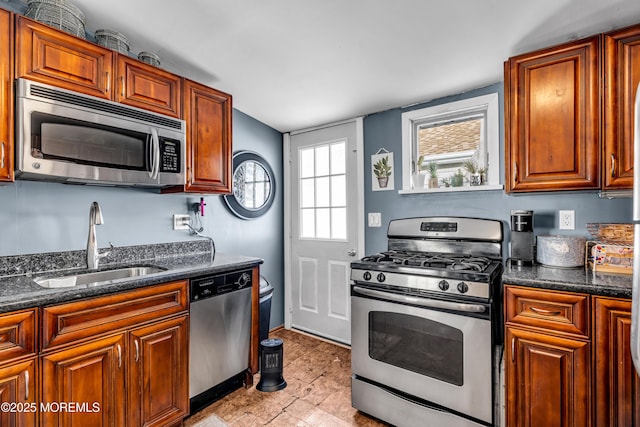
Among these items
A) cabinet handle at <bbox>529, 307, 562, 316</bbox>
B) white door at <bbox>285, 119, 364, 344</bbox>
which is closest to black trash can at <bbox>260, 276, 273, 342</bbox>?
white door at <bbox>285, 119, 364, 344</bbox>

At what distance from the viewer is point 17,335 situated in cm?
123

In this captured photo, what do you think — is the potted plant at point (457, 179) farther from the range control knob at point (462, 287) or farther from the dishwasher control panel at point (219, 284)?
the dishwasher control panel at point (219, 284)

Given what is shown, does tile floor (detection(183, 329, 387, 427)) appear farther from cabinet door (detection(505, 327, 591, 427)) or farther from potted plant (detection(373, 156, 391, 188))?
potted plant (detection(373, 156, 391, 188))

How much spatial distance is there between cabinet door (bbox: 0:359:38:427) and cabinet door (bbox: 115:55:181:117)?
1389 mm

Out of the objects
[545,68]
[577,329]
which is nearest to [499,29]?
[545,68]

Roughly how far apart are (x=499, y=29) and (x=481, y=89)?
25.6 inches

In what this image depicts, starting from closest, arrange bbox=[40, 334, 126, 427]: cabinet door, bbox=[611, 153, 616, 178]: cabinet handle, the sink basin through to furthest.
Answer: bbox=[40, 334, 126, 427]: cabinet door
bbox=[611, 153, 616, 178]: cabinet handle
the sink basin

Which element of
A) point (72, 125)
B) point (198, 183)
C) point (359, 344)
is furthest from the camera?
point (198, 183)

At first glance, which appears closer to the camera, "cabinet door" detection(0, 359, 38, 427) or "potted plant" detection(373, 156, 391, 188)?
"cabinet door" detection(0, 359, 38, 427)

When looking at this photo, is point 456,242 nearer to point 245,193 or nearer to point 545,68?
point 545,68

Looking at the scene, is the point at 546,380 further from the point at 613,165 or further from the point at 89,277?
the point at 89,277

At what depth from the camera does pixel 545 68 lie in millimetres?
1739

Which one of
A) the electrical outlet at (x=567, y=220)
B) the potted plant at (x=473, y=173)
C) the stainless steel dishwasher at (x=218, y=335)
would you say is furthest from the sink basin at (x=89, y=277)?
the electrical outlet at (x=567, y=220)

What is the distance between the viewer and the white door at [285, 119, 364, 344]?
2.93 metres
